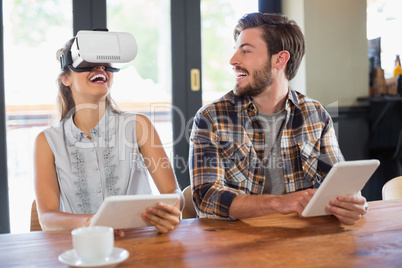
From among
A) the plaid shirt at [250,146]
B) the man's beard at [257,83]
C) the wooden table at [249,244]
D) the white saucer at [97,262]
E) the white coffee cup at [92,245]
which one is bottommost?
the wooden table at [249,244]

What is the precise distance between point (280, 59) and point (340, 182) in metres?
0.94

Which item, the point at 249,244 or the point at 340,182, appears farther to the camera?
the point at 340,182

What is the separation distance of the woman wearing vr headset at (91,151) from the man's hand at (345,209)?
609 mm

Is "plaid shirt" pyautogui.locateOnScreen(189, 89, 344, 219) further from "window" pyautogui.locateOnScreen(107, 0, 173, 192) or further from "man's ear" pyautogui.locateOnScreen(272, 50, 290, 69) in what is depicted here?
"window" pyautogui.locateOnScreen(107, 0, 173, 192)

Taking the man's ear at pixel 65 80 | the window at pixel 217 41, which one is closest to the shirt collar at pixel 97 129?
the man's ear at pixel 65 80

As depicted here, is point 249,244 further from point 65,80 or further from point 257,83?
point 65,80

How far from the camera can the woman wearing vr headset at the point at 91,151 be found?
73.5 inches

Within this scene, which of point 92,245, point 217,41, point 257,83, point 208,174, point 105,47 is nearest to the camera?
point 92,245

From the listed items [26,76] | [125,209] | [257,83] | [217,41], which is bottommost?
[125,209]

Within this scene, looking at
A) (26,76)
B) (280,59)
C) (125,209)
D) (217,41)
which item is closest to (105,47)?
(125,209)

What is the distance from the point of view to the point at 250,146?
6.31 feet

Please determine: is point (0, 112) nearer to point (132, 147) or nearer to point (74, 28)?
point (74, 28)

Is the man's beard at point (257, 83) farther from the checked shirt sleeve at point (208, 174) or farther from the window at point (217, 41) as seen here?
the window at point (217, 41)

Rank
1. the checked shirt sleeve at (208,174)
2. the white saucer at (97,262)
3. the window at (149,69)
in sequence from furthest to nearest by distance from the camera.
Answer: the window at (149,69) < the checked shirt sleeve at (208,174) < the white saucer at (97,262)
